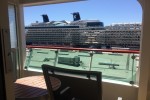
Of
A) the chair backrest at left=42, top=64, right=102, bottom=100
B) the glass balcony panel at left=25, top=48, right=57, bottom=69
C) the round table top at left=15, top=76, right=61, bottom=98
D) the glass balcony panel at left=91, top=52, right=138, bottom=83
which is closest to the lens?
the chair backrest at left=42, top=64, right=102, bottom=100

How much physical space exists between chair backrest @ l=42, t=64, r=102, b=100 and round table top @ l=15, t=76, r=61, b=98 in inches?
2.3

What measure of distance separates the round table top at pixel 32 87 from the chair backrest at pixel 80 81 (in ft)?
0.19

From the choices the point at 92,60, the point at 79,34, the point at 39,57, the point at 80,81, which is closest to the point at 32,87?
the point at 80,81

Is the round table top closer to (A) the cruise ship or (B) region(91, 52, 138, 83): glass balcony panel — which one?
(B) region(91, 52, 138, 83): glass balcony panel

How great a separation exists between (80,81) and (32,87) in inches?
27.1

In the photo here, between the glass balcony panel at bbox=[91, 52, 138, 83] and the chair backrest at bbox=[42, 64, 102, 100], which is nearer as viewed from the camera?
the chair backrest at bbox=[42, 64, 102, 100]

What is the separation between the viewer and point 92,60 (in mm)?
3594

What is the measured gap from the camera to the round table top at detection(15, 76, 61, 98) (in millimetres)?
1609

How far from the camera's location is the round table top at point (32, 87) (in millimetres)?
1609

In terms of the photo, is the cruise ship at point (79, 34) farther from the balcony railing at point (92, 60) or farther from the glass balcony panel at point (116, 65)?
the glass balcony panel at point (116, 65)

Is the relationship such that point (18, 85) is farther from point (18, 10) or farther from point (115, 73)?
point (18, 10)

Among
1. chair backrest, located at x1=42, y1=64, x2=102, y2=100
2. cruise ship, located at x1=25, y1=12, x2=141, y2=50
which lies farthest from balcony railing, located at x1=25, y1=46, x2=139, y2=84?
chair backrest, located at x1=42, y1=64, x2=102, y2=100

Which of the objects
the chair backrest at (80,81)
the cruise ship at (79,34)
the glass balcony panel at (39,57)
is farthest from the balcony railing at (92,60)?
the chair backrest at (80,81)

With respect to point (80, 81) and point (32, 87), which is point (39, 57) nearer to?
point (32, 87)
